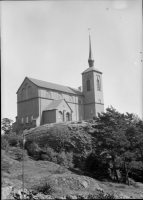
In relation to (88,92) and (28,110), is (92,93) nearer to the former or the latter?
(88,92)

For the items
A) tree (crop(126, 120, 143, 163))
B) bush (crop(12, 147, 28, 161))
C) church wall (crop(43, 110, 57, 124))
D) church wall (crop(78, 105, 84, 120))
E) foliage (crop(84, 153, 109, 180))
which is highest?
church wall (crop(78, 105, 84, 120))

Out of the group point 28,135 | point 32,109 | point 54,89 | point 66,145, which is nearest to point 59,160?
point 66,145

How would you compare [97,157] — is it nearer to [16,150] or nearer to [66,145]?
[66,145]

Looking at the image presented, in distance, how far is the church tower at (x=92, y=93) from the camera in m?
61.7

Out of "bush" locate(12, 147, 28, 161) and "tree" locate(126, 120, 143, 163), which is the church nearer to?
"bush" locate(12, 147, 28, 161)

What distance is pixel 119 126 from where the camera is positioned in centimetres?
2519

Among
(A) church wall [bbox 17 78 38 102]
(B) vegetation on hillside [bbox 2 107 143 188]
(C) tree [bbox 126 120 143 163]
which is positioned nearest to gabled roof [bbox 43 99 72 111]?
(A) church wall [bbox 17 78 38 102]

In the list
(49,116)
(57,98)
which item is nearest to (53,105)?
(49,116)

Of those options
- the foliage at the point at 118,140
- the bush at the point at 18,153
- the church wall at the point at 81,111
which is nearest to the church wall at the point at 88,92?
the church wall at the point at 81,111

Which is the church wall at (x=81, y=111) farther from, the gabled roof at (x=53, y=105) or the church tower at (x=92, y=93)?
the gabled roof at (x=53, y=105)

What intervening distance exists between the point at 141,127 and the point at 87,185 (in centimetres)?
1033

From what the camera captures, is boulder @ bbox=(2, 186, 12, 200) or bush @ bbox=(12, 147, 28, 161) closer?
boulder @ bbox=(2, 186, 12, 200)

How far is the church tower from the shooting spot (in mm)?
61672

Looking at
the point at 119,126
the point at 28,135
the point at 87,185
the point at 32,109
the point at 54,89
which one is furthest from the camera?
the point at 54,89
